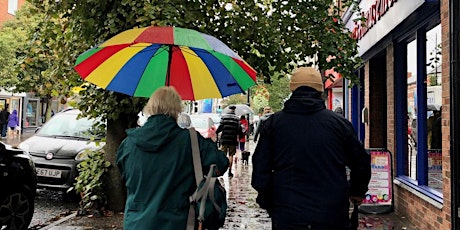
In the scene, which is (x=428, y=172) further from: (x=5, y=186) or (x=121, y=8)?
(x=5, y=186)

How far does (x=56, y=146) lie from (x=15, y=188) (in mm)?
2957

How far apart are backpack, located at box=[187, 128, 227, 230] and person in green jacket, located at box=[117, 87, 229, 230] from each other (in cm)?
4

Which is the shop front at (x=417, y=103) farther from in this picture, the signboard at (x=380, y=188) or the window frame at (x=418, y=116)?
the signboard at (x=380, y=188)

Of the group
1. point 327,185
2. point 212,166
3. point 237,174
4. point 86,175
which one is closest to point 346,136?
point 327,185

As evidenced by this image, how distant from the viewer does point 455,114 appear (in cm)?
486

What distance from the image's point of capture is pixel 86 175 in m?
7.07

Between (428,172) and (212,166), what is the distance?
16.2 feet

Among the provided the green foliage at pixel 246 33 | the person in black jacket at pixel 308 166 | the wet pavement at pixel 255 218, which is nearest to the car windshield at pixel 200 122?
the wet pavement at pixel 255 218

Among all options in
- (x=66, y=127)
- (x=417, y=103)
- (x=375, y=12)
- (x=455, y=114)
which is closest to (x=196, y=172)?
(x=455, y=114)

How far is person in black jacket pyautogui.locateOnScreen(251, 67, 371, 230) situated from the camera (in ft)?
9.47

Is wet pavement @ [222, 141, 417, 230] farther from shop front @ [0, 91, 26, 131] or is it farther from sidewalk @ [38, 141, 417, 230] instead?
shop front @ [0, 91, 26, 131]

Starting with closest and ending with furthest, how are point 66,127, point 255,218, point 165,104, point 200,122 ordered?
point 165,104, point 255,218, point 66,127, point 200,122

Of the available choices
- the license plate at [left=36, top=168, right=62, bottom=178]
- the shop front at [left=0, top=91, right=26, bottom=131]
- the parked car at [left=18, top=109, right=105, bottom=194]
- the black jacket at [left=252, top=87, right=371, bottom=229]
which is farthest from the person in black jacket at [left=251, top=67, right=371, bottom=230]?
the shop front at [left=0, top=91, right=26, bottom=131]

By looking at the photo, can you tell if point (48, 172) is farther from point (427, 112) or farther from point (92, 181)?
point (427, 112)
